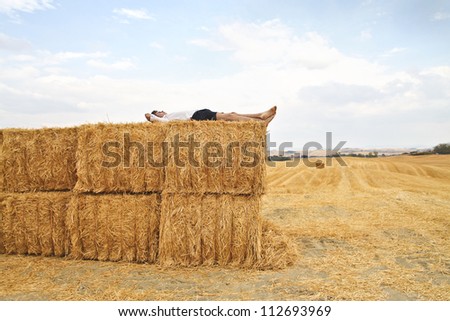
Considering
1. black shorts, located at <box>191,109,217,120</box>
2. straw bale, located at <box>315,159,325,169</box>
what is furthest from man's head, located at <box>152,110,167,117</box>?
straw bale, located at <box>315,159,325,169</box>

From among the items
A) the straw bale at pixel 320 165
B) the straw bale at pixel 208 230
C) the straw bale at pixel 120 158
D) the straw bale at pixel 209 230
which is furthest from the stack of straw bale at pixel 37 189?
the straw bale at pixel 320 165

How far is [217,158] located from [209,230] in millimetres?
1129

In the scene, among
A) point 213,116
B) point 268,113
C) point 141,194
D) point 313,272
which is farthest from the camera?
point 213,116

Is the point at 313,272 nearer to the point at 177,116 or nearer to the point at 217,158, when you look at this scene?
the point at 217,158

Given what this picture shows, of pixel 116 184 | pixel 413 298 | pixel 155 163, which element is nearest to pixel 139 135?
pixel 155 163

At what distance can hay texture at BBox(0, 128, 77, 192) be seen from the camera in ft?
21.6

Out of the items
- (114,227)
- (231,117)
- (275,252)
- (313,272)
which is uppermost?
(231,117)

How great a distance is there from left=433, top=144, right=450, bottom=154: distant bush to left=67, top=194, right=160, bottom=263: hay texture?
3328 centimetres

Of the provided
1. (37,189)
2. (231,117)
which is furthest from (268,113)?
(37,189)

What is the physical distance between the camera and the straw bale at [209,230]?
5738mm

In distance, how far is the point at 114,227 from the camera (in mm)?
6148

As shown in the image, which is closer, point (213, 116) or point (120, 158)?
point (120, 158)

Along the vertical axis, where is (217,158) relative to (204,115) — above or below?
below
